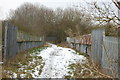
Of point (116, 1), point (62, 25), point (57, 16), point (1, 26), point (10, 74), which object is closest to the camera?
point (116, 1)

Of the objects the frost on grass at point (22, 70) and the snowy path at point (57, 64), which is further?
the snowy path at point (57, 64)

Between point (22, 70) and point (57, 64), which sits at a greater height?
point (22, 70)

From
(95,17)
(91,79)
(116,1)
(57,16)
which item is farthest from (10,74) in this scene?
(57,16)

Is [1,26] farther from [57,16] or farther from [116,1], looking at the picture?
[57,16]

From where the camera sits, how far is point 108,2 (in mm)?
3906

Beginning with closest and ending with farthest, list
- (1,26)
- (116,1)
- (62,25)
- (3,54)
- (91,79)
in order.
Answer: (116,1) < (91,79) < (3,54) < (1,26) < (62,25)

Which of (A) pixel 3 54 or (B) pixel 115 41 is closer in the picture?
(B) pixel 115 41

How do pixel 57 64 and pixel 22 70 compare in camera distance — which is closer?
pixel 22 70

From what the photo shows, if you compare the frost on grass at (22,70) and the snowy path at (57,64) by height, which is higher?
the frost on grass at (22,70)

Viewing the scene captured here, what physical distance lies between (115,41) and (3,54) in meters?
4.95

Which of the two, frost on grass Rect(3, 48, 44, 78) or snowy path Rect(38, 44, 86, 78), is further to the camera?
snowy path Rect(38, 44, 86, 78)

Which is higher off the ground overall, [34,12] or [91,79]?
[34,12]

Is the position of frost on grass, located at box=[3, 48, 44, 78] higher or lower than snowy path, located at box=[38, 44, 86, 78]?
higher

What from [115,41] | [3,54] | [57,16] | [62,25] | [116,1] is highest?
[57,16]
